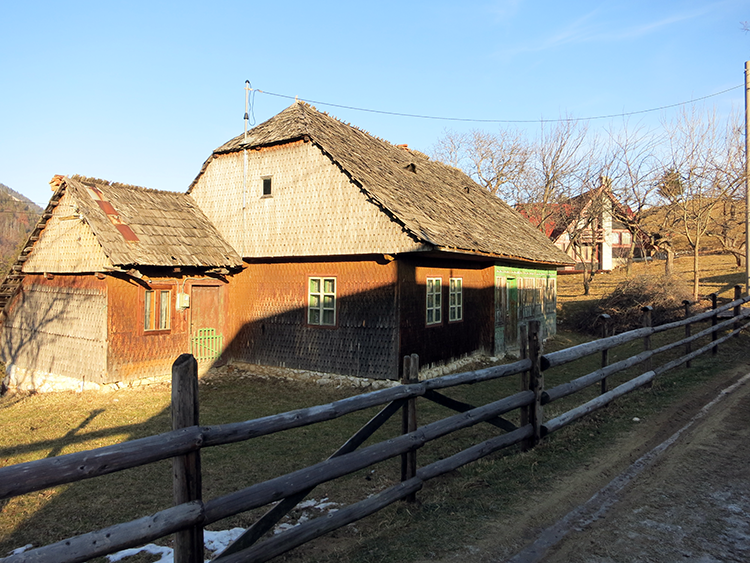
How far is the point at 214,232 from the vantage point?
15047 millimetres

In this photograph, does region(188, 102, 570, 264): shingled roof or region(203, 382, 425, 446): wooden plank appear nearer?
region(203, 382, 425, 446): wooden plank

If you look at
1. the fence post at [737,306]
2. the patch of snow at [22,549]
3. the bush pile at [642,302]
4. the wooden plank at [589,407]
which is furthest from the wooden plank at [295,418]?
the bush pile at [642,302]

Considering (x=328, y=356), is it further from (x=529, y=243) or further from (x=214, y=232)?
(x=529, y=243)

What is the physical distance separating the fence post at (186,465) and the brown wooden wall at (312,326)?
8772 mm

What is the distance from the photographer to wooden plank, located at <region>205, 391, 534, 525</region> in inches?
131

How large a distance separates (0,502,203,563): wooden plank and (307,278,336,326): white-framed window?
388 inches

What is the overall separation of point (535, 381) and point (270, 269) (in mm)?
9633

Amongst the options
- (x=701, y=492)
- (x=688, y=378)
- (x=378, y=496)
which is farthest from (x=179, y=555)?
(x=688, y=378)

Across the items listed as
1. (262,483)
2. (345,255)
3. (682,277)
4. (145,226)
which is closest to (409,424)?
(262,483)

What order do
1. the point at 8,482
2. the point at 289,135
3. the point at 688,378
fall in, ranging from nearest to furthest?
the point at 8,482 < the point at 688,378 < the point at 289,135

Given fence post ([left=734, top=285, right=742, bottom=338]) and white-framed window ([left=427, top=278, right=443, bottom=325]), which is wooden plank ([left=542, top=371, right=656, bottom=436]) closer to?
white-framed window ([left=427, top=278, right=443, bottom=325])

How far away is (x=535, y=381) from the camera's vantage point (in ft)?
19.7

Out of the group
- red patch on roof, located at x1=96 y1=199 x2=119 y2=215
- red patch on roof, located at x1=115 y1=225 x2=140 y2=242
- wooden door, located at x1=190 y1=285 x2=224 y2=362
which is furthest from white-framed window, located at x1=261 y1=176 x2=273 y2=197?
red patch on roof, located at x1=96 y1=199 x2=119 y2=215

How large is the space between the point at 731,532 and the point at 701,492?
2.51 ft
